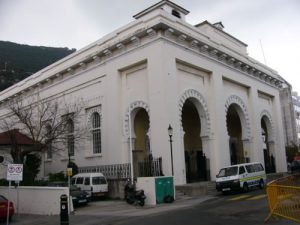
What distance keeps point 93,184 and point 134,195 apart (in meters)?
4.39

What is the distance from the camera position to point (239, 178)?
23.6 metres

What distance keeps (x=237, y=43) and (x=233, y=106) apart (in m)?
7.43

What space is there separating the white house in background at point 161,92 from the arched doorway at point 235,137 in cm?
27

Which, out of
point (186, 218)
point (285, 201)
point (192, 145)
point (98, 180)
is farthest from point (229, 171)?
point (285, 201)

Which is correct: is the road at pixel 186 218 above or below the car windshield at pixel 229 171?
below

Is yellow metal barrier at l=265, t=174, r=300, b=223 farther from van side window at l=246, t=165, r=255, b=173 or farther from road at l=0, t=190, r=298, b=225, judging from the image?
van side window at l=246, t=165, r=255, b=173

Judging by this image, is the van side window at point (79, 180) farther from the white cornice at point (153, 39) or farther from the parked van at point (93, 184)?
the white cornice at point (153, 39)

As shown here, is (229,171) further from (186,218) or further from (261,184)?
(186,218)

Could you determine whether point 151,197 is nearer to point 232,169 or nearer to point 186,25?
point 232,169

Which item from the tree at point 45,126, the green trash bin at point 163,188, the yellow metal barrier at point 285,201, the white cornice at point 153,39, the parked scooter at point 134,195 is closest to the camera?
the yellow metal barrier at point 285,201

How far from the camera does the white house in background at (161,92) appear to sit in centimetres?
2600

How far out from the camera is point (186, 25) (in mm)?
28875

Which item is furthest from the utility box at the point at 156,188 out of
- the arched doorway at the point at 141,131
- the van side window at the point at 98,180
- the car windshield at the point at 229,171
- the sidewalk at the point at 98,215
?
the arched doorway at the point at 141,131

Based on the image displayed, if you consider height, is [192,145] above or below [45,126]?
below
